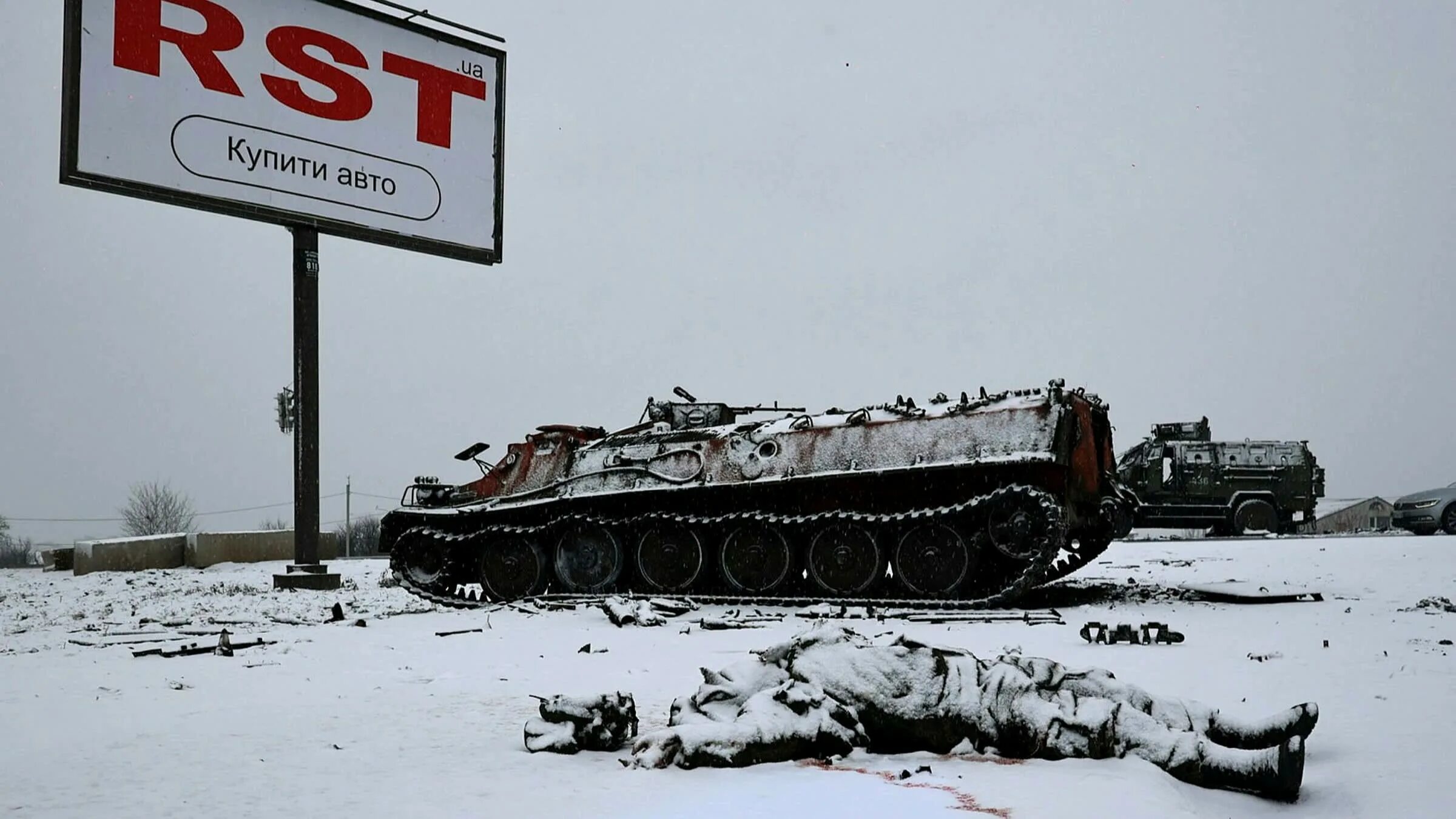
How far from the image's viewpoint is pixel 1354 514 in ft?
162

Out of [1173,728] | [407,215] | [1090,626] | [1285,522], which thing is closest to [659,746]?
[1173,728]

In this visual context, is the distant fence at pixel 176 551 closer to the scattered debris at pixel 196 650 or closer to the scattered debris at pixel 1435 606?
the scattered debris at pixel 196 650

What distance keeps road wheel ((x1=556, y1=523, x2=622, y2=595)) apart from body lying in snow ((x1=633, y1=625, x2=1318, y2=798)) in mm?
10069

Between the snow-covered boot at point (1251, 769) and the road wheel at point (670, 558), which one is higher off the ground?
the road wheel at point (670, 558)

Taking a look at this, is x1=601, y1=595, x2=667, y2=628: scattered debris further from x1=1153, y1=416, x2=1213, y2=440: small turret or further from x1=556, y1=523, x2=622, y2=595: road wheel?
x1=1153, y1=416, x2=1213, y2=440: small turret

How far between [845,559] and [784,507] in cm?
110

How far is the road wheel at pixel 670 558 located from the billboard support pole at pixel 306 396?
5.30 m

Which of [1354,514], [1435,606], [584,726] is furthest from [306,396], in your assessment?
[1354,514]

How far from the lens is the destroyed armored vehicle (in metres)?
24.5

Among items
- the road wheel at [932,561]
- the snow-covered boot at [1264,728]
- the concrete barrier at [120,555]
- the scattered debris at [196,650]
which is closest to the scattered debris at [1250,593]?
the road wheel at [932,561]

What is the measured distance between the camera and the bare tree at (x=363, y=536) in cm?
4486

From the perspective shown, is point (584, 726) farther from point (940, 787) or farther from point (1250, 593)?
point (1250, 593)

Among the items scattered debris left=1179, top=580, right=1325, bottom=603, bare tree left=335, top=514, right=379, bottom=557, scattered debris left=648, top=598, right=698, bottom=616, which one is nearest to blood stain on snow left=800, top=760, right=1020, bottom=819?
scattered debris left=648, top=598, right=698, bottom=616

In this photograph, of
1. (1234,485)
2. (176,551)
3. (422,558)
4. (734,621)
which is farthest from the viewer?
(1234,485)
